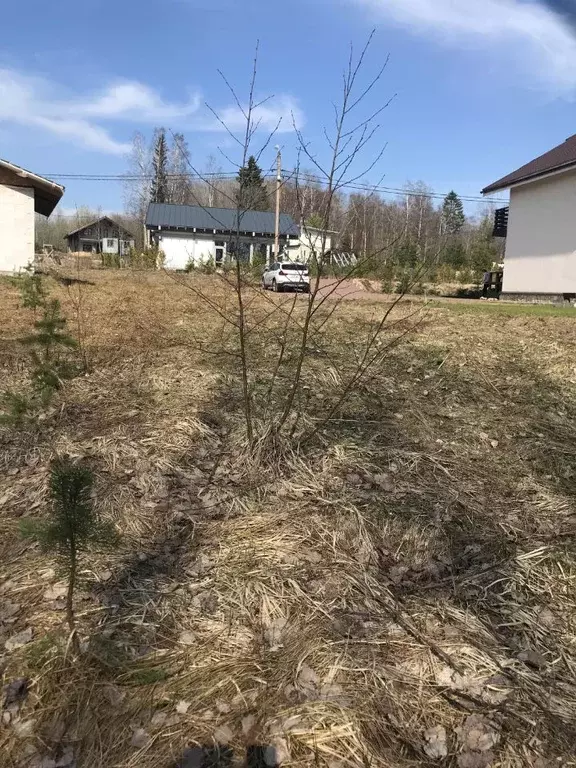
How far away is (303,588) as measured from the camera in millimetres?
2801

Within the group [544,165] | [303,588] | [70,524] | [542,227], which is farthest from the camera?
[542,227]

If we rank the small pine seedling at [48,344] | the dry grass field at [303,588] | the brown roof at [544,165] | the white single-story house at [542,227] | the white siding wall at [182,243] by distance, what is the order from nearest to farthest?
the dry grass field at [303,588] < the small pine seedling at [48,344] < the brown roof at [544,165] < the white single-story house at [542,227] < the white siding wall at [182,243]

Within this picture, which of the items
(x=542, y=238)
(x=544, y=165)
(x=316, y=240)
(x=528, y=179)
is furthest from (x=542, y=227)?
(x=316, y=240)

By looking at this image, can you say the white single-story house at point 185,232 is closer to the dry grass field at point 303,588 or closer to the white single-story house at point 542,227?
the white single-story house at point 542,227

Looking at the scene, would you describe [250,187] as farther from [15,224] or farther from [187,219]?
[187,219]

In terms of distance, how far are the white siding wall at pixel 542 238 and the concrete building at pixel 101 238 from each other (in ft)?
131

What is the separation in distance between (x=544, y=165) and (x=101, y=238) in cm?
5201

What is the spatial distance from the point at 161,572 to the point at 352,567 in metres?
0.94

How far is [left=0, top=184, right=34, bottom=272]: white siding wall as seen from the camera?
60.2 ft

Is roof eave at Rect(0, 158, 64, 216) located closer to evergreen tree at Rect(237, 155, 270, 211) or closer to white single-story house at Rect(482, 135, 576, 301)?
white single-story house at Rect(482, 135, 576, 301)

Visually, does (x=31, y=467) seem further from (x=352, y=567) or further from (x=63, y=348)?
(x=63, y=348)

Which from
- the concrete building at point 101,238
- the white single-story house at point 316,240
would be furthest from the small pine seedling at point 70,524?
the concrete building at point 101,238

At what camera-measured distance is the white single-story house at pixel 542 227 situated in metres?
20.0

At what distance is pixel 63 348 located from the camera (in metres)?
6.83
